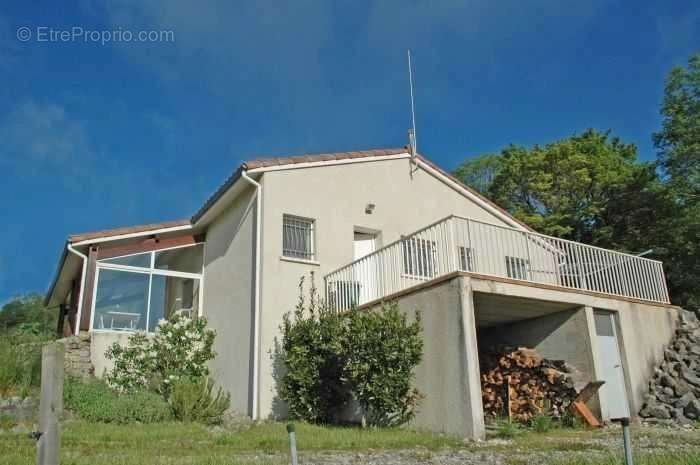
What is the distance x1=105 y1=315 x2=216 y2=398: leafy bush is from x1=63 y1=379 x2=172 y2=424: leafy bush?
1.34 meters

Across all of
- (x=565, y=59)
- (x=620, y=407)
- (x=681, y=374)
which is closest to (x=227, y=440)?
(x=620, y=407)

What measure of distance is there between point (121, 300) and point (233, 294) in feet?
9.72

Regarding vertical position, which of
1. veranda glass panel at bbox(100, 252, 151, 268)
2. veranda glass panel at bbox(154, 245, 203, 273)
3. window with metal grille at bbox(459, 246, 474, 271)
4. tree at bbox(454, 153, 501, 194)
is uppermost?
tree at bbox(454, 153, 501, 194)

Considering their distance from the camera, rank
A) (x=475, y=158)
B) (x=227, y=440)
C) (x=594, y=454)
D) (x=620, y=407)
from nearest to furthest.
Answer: (x=594, y=454) → (x=227, y=440) → (x=620, y=407) → (x=475, y=158)

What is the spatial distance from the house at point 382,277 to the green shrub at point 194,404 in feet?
2.74

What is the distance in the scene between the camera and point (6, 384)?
9.71 metres

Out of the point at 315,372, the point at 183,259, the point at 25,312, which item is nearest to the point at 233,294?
the point at 183,259

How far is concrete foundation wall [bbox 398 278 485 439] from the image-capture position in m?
8.45

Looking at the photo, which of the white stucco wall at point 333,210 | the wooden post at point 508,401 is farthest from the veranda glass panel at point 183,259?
the wooden post at point 508,401

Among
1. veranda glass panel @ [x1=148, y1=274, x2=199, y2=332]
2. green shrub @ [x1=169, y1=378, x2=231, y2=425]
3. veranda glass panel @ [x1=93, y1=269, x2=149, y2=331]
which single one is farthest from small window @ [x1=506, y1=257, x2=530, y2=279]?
veranda glass panel @ [x1=93, y1=269, x2=149, y2=331]

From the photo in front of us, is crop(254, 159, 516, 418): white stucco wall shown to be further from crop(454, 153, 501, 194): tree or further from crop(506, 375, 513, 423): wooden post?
crop(454, 153, 501, 194): tree

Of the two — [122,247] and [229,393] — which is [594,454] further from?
[122,247]

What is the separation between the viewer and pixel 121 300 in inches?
550

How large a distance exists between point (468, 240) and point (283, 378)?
4.59m
